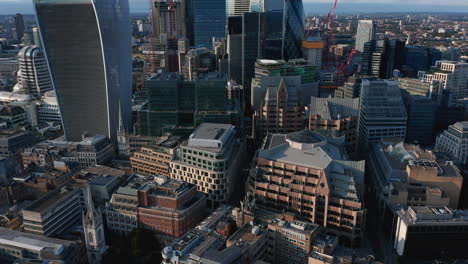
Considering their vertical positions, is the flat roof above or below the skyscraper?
below

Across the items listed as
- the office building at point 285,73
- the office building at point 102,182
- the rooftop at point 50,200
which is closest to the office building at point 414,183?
the office building at point 285,73

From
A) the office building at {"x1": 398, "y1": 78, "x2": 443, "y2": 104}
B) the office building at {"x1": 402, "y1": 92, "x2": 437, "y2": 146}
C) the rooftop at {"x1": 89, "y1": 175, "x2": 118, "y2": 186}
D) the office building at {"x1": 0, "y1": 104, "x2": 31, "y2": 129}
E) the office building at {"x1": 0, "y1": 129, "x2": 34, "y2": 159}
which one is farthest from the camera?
the office building at {"x1": 398, "y1": 78, "x2": 443, "y2": 104}

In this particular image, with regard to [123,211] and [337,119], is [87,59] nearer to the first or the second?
[123,211]

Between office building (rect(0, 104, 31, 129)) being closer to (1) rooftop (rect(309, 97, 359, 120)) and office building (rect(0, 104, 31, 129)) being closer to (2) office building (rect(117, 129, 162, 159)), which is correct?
(2) office building (rect(117, 129, 162, 159))

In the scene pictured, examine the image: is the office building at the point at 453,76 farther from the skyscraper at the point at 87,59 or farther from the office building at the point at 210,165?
the skyscraper at the point at 87,59

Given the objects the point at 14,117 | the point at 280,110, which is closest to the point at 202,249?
A: the point at 280,110

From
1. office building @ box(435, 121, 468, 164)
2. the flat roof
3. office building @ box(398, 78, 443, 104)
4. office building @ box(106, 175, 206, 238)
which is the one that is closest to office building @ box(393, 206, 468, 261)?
office building @ box(435, 121, 468, 164)
